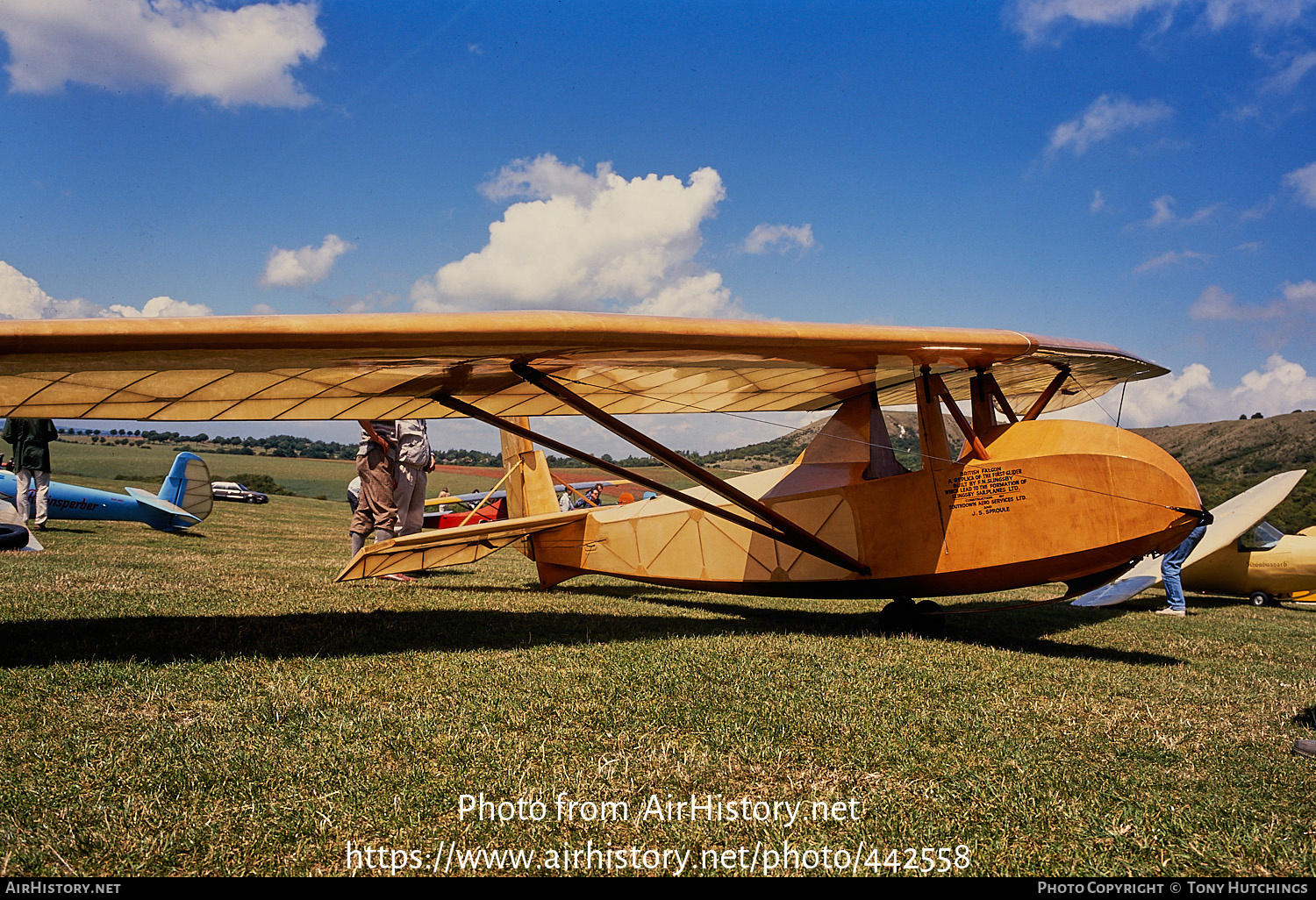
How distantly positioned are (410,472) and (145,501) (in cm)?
890

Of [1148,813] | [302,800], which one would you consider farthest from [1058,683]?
[302,800]

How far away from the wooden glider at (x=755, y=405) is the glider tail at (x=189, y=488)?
36.3 feet

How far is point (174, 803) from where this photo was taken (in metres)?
2.50

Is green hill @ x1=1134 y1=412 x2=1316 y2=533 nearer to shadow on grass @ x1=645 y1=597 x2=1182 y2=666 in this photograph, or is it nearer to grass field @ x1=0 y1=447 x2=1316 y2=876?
shadow on grass @ x1=645 y1=597 x2=1182 y2=666

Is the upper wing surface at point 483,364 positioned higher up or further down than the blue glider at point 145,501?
higher up

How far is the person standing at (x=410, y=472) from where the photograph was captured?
9.80 meters

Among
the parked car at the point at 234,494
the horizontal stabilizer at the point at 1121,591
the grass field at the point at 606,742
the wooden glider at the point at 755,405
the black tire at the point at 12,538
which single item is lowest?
the parked car at the point at 234,494

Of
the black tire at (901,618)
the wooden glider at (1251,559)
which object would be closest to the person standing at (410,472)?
the black tire at (901,618)

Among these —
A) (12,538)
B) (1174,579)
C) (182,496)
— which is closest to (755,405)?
(12,538)

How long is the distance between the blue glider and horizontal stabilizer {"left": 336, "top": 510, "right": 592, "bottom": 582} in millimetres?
8934

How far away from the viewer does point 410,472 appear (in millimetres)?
9938

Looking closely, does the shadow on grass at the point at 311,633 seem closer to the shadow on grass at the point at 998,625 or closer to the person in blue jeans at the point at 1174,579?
the shadow on grass at the point at 998,625

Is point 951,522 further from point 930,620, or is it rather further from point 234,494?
point 234,494
